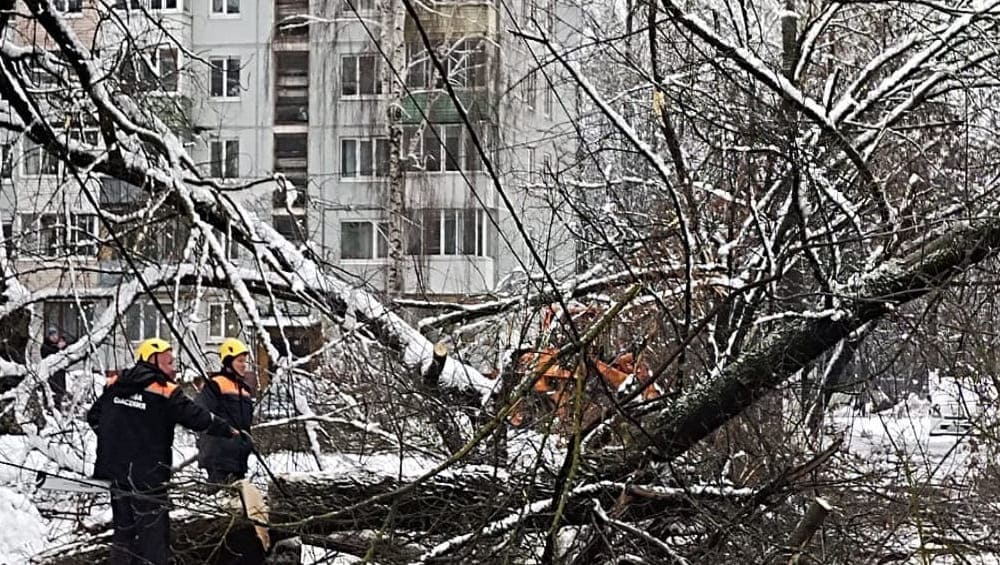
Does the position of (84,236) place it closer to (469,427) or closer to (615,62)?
(469,427)

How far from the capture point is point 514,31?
17.6ft

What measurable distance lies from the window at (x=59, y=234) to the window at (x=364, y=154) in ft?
57.0

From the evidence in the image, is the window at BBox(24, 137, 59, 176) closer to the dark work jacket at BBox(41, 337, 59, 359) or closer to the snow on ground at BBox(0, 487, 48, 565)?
the dark work jacket at BBox(41, 337, 59, 359)

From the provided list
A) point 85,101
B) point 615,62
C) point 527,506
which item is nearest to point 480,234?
point 615,62

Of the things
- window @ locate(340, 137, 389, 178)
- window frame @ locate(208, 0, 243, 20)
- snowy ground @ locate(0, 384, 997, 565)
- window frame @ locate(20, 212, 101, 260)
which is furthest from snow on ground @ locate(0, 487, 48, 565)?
window frame @ locate(208, 0, 243, 20)

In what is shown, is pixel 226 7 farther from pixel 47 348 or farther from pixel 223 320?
pixel 223 320

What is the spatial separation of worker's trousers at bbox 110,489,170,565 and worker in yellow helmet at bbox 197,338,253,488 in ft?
0.94

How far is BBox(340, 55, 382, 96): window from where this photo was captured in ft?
81.8

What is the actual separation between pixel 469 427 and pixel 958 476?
6.25 ft

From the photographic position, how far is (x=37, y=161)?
5.76m

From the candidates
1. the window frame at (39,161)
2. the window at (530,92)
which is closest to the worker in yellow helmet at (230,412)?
the window frame at (39,161)

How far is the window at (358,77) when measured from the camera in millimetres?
24933

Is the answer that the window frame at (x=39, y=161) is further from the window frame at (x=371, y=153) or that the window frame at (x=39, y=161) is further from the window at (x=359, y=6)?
the window frame at (x=371, y=153)

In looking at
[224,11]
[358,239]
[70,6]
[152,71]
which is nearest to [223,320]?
[152,71]
